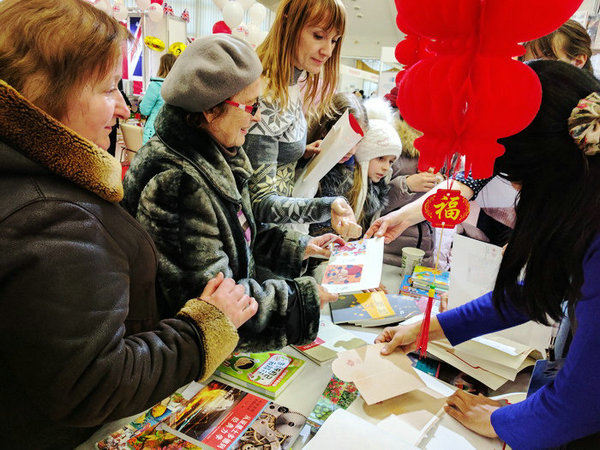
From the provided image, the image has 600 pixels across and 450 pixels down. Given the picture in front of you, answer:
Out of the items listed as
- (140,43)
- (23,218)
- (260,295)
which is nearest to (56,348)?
(23,218)

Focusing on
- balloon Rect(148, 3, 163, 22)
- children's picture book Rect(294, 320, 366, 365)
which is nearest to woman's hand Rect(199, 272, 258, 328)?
children's picture book Rect(294, 320, 366, 365)

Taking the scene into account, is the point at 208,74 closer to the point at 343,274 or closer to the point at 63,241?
the point at 63,241

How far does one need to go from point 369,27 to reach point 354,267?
1360 cm

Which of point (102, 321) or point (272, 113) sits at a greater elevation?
point (272, 113)

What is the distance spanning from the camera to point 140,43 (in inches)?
358

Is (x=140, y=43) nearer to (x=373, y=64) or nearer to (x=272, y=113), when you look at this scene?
(x=272, y=113)

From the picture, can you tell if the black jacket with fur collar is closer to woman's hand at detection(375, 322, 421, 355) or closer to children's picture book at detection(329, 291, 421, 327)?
woman's hand at detection(375, 322, 421, 355)

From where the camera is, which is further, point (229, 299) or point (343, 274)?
point (343, 274)

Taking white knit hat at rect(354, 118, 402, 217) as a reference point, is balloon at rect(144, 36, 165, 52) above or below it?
above

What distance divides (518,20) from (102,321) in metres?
0.86

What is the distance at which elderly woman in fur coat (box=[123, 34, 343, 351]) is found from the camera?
1.04m

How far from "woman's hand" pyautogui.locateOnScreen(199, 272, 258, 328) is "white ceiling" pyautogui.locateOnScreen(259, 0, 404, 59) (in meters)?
9.48

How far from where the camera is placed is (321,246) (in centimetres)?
165

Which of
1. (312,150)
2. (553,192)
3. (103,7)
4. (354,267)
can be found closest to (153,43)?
(312,150)
